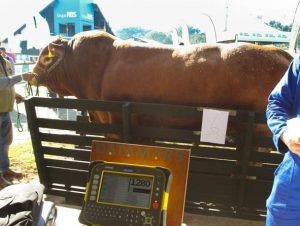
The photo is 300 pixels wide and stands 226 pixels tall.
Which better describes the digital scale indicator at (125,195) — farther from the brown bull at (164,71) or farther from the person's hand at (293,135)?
the brown bull at (164,71)

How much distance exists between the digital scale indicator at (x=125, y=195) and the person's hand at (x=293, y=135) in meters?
0.52

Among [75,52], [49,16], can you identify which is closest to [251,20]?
[49,16]

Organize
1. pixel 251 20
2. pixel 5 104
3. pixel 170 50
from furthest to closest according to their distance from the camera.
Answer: pixel 251 20 < pixel 5 104 < pixel 170 50

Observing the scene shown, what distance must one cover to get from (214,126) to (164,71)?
2.76 feet

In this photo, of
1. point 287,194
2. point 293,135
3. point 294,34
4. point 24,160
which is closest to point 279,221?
point 287,194

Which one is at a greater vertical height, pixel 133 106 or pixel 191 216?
pixel 133 106

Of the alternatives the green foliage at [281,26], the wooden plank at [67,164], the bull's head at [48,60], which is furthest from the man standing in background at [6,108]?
the green foliage at [281,26]

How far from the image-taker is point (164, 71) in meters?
3.11

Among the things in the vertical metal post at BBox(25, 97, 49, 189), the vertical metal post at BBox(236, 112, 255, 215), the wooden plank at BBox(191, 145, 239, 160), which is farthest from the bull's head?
the vertical metal post at BBox(236, 112, 255, 215)

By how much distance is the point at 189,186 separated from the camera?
2.77 meters

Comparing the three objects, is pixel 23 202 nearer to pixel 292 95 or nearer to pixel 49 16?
pixel 292 95

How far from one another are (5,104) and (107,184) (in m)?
2.88

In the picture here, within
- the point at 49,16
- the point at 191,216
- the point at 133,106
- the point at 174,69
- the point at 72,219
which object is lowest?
the point at 191,216

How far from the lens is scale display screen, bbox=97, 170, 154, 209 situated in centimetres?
142
